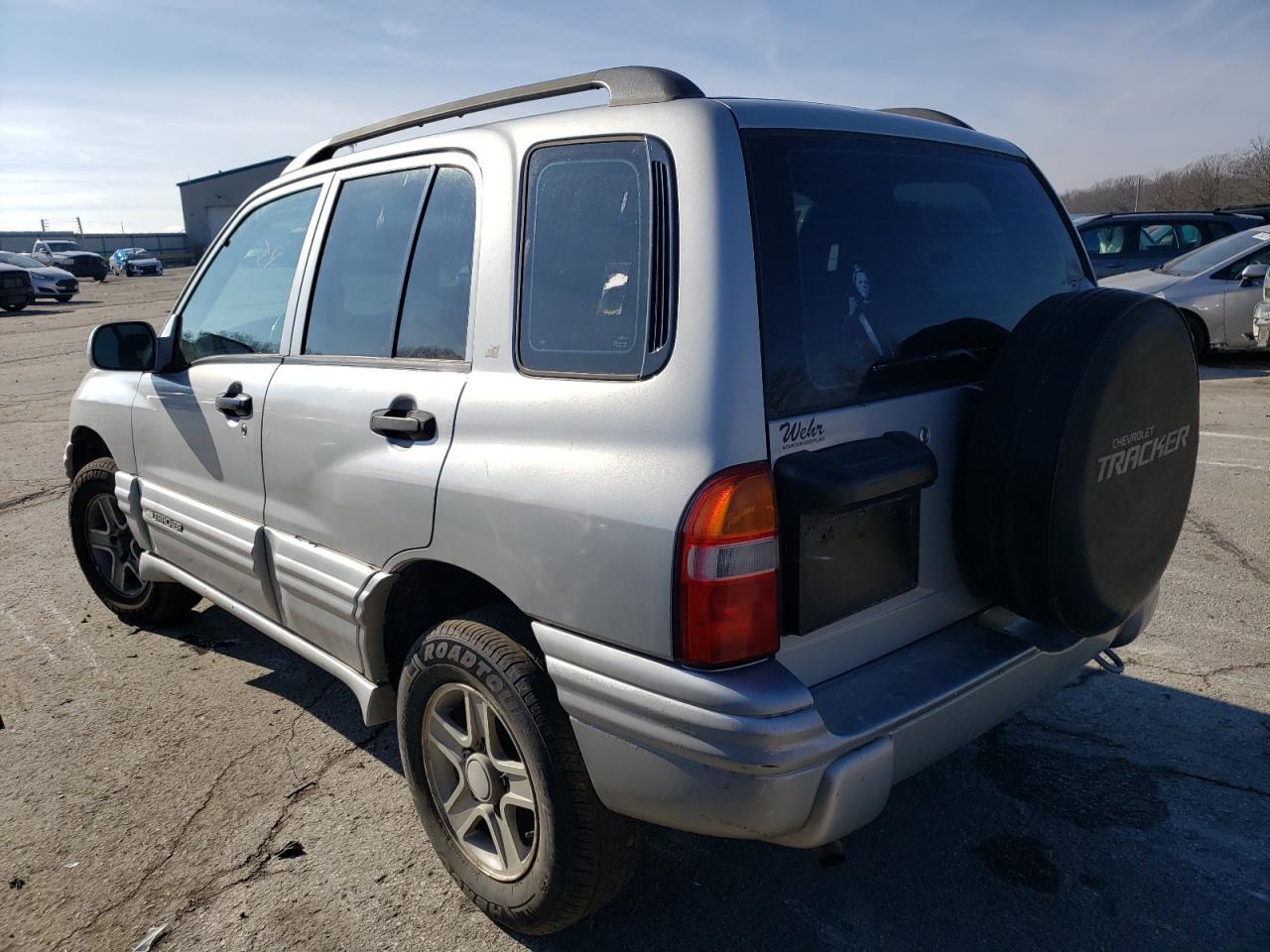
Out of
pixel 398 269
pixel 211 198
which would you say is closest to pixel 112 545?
pixel 398 269

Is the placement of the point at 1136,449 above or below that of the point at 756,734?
above

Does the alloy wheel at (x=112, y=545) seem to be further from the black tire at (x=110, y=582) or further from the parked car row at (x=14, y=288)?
the parked car row at (x=14, y=288)

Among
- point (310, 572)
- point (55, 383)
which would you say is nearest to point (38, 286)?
point (55, 383)

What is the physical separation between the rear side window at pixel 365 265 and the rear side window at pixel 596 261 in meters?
0.57

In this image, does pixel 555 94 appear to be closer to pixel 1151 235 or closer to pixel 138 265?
pixel 1151 235

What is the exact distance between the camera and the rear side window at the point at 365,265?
2.75 meters

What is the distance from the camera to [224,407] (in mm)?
3248

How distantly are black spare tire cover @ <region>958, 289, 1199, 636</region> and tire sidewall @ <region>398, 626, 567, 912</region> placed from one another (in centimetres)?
115

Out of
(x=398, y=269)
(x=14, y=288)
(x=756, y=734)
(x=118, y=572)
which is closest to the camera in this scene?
(x=756, y=734)

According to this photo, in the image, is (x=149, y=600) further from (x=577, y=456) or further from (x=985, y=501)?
(x=985, y=501)

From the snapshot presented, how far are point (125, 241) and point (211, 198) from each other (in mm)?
8599

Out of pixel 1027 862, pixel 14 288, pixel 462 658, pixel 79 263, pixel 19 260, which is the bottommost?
pixel 79 263

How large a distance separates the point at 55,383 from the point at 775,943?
519 inches

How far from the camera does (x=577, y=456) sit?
2.07 meters
